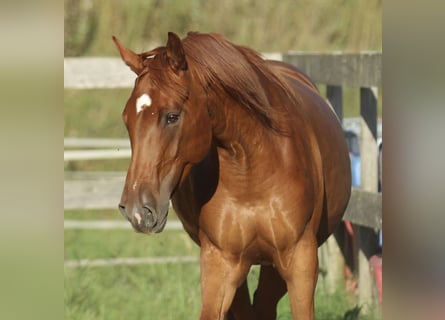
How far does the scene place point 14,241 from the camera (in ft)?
4.51

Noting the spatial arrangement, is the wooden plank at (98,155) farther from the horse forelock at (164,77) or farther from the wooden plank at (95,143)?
the horse forelock at (164,77)

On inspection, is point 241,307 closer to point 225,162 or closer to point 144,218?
point 225,162

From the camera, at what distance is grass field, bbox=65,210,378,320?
5531mm

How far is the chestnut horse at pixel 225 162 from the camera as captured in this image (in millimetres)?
2785

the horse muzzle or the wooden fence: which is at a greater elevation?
the horse muzzle

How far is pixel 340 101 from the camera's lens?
6371 mm

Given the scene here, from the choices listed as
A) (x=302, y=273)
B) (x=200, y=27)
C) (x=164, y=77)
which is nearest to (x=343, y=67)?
(x=302, y=273)

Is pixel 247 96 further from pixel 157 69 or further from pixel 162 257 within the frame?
pixel 162 257

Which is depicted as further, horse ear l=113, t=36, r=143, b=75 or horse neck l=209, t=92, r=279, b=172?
horse neck l=209, t=92, r=279, b=172

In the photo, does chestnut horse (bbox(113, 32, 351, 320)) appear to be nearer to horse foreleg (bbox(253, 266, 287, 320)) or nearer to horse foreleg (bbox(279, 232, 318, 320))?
horse foreleg (bbox(279, 232, 318, 320))

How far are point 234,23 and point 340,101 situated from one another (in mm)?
5449

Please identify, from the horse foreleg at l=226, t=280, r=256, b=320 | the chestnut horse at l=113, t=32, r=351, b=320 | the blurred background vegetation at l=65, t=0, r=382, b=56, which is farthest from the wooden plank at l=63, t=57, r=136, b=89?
the blurred background vegetation at l=65, t=0, r=382, b=56

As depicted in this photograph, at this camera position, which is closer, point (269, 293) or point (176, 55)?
point (176, 55)

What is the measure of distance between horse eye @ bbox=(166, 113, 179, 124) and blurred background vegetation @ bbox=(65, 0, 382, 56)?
26.0 ft
